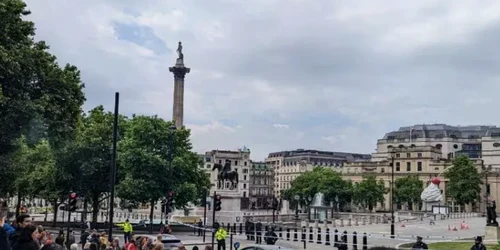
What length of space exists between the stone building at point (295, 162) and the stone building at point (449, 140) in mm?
20113

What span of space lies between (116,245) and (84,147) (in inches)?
1102

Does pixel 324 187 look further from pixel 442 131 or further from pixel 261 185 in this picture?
pixel 261 185

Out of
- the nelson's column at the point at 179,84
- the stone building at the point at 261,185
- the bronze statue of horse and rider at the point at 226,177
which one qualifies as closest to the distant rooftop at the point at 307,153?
the stone building at the point at 261,185

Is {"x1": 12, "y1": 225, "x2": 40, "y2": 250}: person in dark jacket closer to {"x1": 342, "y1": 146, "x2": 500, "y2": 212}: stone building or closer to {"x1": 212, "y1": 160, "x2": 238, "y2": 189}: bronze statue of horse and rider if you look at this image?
{"x1": 212, "y1": 160, "x2": 238, "y2": 189}: bronze statue of horse and rider

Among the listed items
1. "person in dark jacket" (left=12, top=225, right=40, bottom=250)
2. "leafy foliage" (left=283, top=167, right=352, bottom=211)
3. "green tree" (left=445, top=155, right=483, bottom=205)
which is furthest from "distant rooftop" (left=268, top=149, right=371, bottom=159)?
"person in dark jacket" (left=12, top=225, right=40, bottom=250)

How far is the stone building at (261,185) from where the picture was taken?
508 ft

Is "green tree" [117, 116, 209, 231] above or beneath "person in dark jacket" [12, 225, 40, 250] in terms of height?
above

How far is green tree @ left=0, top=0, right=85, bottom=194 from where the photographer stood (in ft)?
78.6

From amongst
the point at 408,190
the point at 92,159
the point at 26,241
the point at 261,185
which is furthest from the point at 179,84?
the point at 261,185

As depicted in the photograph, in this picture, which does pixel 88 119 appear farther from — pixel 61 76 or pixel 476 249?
pixel 476 249

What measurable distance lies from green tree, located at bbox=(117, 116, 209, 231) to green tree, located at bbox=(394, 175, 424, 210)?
217ft

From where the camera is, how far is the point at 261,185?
16138 cm

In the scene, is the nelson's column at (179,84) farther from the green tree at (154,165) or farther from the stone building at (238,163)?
the stone building at (238,163)

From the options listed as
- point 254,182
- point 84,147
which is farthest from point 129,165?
point 254,182
